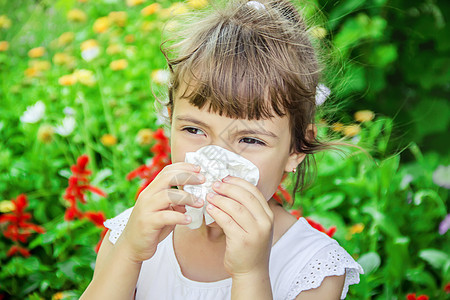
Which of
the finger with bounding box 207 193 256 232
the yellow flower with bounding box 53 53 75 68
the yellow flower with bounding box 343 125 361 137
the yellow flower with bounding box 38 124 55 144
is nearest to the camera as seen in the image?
the finger with bounding box 207 193 256 232

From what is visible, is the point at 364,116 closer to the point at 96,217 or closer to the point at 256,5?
the point at 256,5

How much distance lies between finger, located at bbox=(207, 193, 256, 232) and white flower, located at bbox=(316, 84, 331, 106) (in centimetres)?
51

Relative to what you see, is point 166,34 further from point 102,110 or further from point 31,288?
point 102,110

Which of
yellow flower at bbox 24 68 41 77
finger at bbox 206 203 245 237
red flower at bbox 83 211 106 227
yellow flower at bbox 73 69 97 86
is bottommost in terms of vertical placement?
yellow flower at bbox 24 68 41 77

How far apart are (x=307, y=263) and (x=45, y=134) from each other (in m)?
1.34

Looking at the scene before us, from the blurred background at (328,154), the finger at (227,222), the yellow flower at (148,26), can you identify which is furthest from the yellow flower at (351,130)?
the yellow flower at (148,26)

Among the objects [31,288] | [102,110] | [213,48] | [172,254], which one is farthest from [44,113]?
[213,48]

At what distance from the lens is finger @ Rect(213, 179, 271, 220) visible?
1212 millimetres

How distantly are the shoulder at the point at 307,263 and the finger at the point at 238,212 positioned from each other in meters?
0.35

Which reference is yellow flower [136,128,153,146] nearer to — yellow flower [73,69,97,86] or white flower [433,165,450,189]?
yellow flower [73,69,97,86]

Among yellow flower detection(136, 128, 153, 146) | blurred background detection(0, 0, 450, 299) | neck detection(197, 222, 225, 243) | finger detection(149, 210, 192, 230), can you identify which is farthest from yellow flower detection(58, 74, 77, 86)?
finger detection(149, 210, 192, 230)

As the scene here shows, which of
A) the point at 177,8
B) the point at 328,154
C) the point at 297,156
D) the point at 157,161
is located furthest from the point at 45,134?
the point at 297,156

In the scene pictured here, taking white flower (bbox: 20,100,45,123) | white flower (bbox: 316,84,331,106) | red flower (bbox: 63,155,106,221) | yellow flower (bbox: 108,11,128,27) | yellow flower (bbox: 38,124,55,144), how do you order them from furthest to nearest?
yellow flower (bbox: 108,11,128,27)
white flower (bbox: 20,100,45,123)
yellow flower (bbox: 38,124,55,144)
red flower (bbox: 63,155,106,221)
white flower (bbox: 316,84,331,106)

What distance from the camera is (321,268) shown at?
149 centimetres
